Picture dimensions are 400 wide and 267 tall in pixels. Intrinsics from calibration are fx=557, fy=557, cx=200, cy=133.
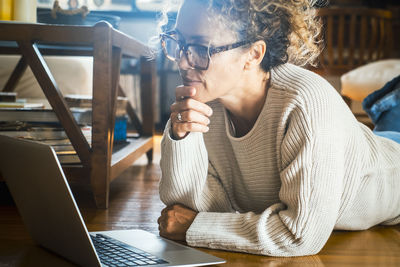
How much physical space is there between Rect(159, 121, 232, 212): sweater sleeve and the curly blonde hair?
24 centimetres

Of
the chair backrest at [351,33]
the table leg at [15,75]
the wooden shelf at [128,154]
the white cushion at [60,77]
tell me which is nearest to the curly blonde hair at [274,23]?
the wooden shelf at [128,154]

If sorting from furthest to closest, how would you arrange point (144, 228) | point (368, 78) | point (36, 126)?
point (368, 78) → point (36, 126) → point (144, 228)

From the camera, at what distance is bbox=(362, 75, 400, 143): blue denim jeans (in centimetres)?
197

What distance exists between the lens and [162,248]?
1079mm

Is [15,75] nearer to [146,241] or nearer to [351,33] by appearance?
[146,241]

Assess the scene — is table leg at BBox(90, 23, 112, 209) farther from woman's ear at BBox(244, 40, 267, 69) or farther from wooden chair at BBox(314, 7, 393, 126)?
wooden chair at BBox(314, 7, 393, 126)

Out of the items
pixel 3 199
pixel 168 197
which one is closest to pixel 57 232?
pixel 168 197

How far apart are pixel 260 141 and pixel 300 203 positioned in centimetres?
20

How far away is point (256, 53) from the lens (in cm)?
119

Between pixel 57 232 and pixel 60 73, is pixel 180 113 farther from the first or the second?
pixel 60 73

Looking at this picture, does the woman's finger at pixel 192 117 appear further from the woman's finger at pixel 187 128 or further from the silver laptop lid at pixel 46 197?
the silver laptop lid at pixel 46 197

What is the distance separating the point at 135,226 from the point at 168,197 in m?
0.19

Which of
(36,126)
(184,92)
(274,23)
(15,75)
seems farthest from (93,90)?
(15,75)

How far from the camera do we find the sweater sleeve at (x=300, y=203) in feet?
3.52
